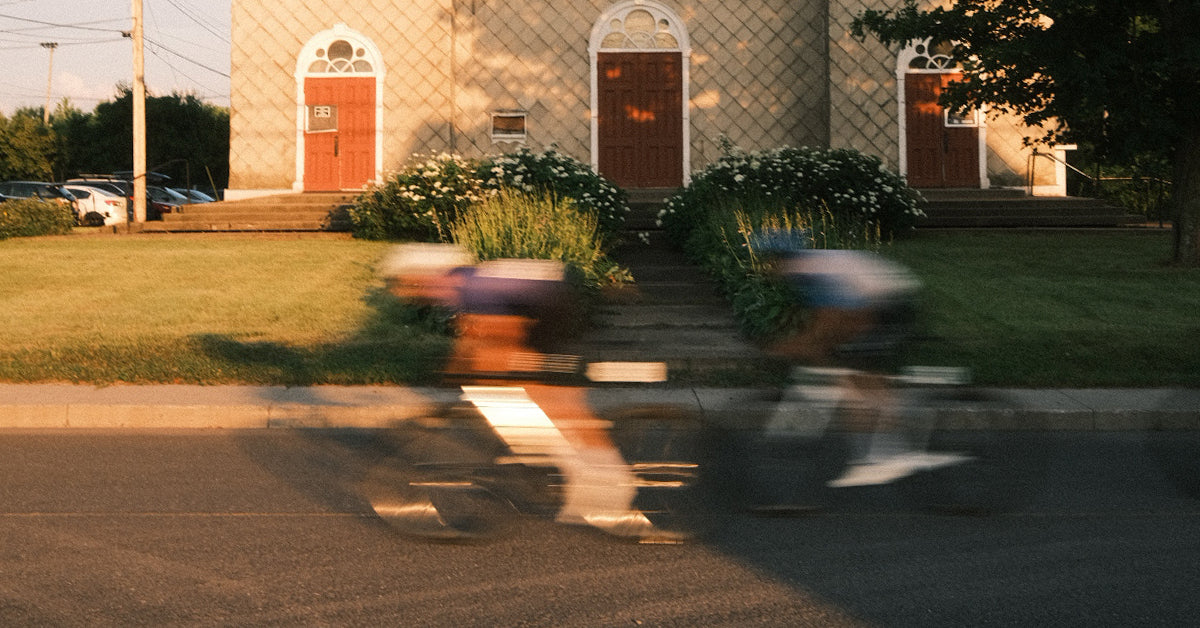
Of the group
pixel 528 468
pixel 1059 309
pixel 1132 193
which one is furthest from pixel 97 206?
pixel 528 468

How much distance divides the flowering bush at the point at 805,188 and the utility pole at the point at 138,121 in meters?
12.5

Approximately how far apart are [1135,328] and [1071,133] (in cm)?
472

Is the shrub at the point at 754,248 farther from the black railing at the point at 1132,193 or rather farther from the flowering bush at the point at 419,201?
the black railing at the point at 1132,193

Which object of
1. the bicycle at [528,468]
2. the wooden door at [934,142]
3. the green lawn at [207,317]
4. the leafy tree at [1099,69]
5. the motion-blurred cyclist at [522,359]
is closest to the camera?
the motion-blurred cyclist at [522,359]

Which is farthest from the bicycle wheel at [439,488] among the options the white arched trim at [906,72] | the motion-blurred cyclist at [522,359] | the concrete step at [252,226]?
the white arched trim at [906,72]

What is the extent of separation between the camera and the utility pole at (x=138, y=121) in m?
23.8

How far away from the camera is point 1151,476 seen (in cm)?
691

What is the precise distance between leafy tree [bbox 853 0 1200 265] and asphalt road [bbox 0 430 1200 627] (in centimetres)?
823

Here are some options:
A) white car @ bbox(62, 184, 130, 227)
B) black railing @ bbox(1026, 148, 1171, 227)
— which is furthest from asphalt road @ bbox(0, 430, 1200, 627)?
white car @ bbox(62, 184, 130, 227)

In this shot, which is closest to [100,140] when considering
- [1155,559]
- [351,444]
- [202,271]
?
[202,271]

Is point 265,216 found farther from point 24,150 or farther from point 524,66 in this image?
point 24,150

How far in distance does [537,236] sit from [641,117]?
9.43 m

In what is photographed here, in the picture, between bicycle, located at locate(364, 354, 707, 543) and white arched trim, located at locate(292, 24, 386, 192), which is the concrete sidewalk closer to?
bicycle, located at locate(364, 354, 707, 543)

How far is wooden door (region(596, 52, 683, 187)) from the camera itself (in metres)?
21.8
